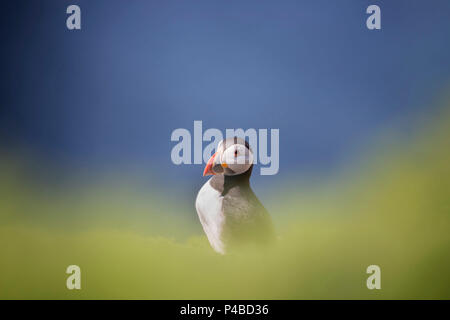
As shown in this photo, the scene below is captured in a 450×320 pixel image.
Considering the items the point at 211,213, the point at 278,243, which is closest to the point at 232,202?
the point at 211,213

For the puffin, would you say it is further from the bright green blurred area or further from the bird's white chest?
the bright green blurred area

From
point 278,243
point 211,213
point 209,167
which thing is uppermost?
point 209,167

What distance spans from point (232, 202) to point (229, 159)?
196 millimetres

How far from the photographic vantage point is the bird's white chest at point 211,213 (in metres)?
1.68

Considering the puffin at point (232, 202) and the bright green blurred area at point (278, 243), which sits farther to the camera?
the bright green blurred area at point (278, 243)

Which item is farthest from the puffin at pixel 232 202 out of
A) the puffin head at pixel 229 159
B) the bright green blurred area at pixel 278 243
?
the bright green blurred area at pixel 278 243

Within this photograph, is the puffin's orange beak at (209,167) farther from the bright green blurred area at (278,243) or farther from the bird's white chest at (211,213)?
the bright green blurred area at (278,243)

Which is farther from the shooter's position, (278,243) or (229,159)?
(278,243)

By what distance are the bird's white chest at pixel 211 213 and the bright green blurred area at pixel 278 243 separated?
79 millimetres

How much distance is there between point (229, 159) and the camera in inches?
66.0

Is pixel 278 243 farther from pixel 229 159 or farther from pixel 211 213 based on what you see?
pixel 229 159

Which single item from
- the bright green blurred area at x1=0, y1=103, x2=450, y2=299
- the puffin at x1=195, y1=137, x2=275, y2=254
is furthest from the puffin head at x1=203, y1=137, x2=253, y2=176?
the bright green blurred area at x1=0, y1=103, x2=450, y2=299

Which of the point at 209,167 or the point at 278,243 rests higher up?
the point at 209,167
